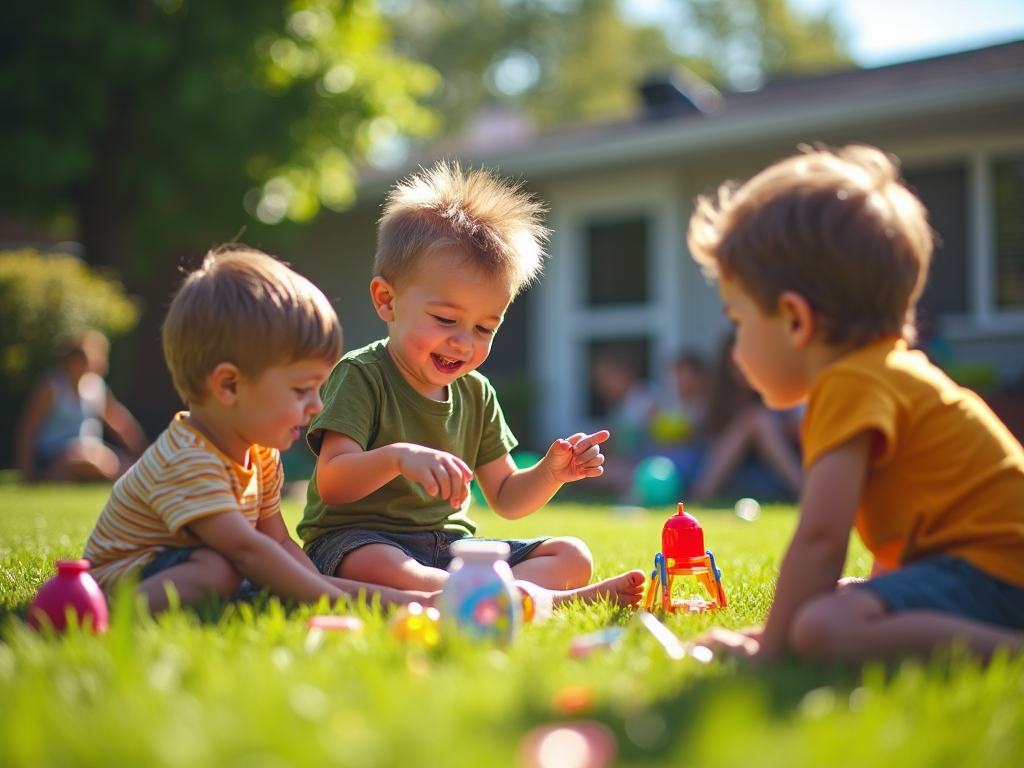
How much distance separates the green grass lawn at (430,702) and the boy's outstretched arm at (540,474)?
0.86m

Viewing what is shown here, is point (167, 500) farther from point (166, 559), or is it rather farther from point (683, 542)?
point (683, 542)

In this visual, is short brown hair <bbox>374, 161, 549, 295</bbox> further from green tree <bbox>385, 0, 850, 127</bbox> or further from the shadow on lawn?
green tree <bbox>385, 0, 850, 127</bbox>

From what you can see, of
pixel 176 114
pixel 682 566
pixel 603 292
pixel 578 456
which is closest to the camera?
pixel 682 566

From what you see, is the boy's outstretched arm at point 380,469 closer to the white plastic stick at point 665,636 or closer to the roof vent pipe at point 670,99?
the white plastic stick at point 665,636

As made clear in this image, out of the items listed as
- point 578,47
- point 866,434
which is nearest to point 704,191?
point 866,434

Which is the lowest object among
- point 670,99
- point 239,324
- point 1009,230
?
point 239,324

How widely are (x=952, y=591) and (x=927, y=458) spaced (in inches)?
12.0

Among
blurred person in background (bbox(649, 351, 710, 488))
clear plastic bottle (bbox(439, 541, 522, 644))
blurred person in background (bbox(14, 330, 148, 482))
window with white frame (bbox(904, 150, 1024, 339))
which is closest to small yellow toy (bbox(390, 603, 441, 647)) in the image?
clear plastic bottle (bbox(439, 541, 522, 644))

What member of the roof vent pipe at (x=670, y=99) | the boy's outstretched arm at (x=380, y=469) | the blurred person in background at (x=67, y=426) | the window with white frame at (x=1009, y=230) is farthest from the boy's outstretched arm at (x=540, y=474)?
the roof vent pipe at (x=670, y=99)

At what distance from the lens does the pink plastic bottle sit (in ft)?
7.46

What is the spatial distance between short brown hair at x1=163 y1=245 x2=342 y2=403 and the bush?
10324 millimetres

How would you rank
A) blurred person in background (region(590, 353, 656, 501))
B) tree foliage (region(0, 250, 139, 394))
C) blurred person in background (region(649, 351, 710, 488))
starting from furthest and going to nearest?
tree foliage (region(0, 250, 139, 394)), blurred person in background (region(590, 353, 656, 501)), blurred person in background (region(649, 351, 710, 488))

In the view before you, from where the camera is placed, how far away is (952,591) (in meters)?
2.18

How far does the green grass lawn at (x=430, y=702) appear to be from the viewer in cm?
138
